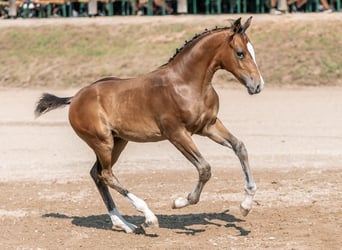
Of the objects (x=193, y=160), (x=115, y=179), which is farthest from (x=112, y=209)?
(x=193, y=160)

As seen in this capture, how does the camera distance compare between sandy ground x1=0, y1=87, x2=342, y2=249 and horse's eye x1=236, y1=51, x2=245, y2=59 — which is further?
sandy ground x1=0, y1=87, x2=342, y2=249

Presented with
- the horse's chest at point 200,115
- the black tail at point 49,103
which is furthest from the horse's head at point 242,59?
the black tail at point 49,103

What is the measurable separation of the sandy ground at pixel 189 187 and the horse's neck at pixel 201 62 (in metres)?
1.70

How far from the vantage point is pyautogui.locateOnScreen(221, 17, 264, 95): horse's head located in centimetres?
1061

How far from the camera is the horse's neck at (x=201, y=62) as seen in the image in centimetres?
1095

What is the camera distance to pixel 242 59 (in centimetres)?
1067

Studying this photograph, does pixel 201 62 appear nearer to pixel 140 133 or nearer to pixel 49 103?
pixel 140 133

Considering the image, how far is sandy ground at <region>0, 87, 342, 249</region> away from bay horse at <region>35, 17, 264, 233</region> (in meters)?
0.52

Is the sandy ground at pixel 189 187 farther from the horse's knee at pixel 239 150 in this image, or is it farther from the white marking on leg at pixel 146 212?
the horse's knee at pixel 239 150

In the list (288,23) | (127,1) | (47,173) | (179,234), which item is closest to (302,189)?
(179,234)

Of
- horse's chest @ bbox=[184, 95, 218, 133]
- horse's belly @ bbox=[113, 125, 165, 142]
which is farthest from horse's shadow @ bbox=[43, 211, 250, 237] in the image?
horse's chest @ bbox=[184, 95, 218, 133]

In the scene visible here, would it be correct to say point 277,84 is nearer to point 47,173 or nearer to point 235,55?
point 47,173

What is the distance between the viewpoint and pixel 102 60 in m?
29.0

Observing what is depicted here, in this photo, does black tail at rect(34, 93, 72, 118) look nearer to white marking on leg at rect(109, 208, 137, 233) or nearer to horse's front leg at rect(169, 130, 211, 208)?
white marking on leg at rect(109, 208, 137, 233)
